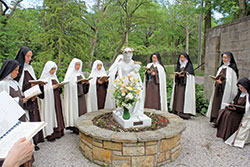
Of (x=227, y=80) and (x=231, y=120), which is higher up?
(x=227, y=80)

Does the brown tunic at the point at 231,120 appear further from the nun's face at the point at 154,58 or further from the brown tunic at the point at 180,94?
the nun's face at the point at 154,58

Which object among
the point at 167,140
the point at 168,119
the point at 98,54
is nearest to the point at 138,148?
the point at 167,140

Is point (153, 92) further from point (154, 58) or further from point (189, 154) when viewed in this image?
point (189, 154)

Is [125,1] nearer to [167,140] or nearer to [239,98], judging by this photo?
[239,98]

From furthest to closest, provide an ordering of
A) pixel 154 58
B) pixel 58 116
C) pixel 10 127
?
1. pixel 154 58
2. pixel 58 116
3. pixel 10 127

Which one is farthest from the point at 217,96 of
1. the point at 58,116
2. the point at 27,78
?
the point at 27,78

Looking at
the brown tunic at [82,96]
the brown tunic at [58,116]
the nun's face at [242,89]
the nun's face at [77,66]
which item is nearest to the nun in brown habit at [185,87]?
the nun's face at [242,89]

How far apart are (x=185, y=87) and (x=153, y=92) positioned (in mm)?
1086

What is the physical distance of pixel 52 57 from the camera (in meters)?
8.41

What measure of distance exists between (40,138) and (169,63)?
13.2m

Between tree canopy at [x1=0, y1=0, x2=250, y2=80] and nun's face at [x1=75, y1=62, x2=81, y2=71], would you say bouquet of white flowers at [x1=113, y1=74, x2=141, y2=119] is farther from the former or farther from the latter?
tree canopy at [x1=0, y1=0, x2=250, y2=80]

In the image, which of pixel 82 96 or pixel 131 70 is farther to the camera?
pixel 82 96

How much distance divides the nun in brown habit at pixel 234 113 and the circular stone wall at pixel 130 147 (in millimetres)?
1710

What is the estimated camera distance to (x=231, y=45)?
22.5 feet
